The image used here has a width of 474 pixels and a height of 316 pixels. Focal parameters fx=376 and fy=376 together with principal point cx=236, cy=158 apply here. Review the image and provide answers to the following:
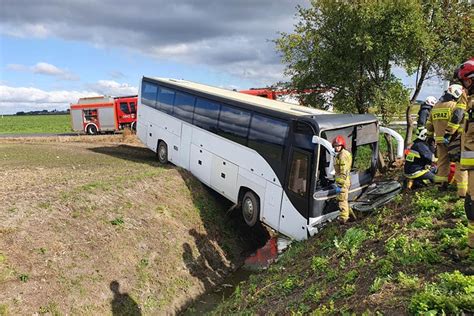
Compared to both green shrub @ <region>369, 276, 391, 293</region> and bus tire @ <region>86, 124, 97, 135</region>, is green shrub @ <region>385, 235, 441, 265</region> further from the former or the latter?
bus tire @ <region>86, 124, 97, 135</region>

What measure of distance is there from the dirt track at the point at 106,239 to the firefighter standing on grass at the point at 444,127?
6.50 m

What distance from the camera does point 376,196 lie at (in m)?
9.16

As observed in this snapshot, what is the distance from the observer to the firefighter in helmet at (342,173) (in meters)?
8.09

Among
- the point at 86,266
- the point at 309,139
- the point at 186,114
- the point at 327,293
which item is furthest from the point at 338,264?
the point at 186,114

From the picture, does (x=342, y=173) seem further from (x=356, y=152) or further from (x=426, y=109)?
(x=426, y=109)

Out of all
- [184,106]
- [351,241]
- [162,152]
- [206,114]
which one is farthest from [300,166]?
[162,152]

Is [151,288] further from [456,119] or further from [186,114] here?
[456,119]

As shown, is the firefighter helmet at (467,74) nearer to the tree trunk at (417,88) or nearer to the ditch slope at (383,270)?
the ditch slope at (383,270)

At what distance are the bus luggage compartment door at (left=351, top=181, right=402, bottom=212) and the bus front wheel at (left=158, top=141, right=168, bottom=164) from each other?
8.32 m

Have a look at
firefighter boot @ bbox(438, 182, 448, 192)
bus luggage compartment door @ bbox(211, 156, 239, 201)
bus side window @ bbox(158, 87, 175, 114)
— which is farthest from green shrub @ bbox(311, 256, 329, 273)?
bus side window @ bbox(158, 87, 175, 114)

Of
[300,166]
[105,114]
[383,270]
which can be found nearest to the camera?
[383,270]

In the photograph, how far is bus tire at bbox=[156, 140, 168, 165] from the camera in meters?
15.2

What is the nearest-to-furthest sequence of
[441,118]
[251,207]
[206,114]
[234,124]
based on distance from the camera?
[441,118], [251,207], [234,124], [206,114]

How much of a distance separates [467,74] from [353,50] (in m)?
10.7
